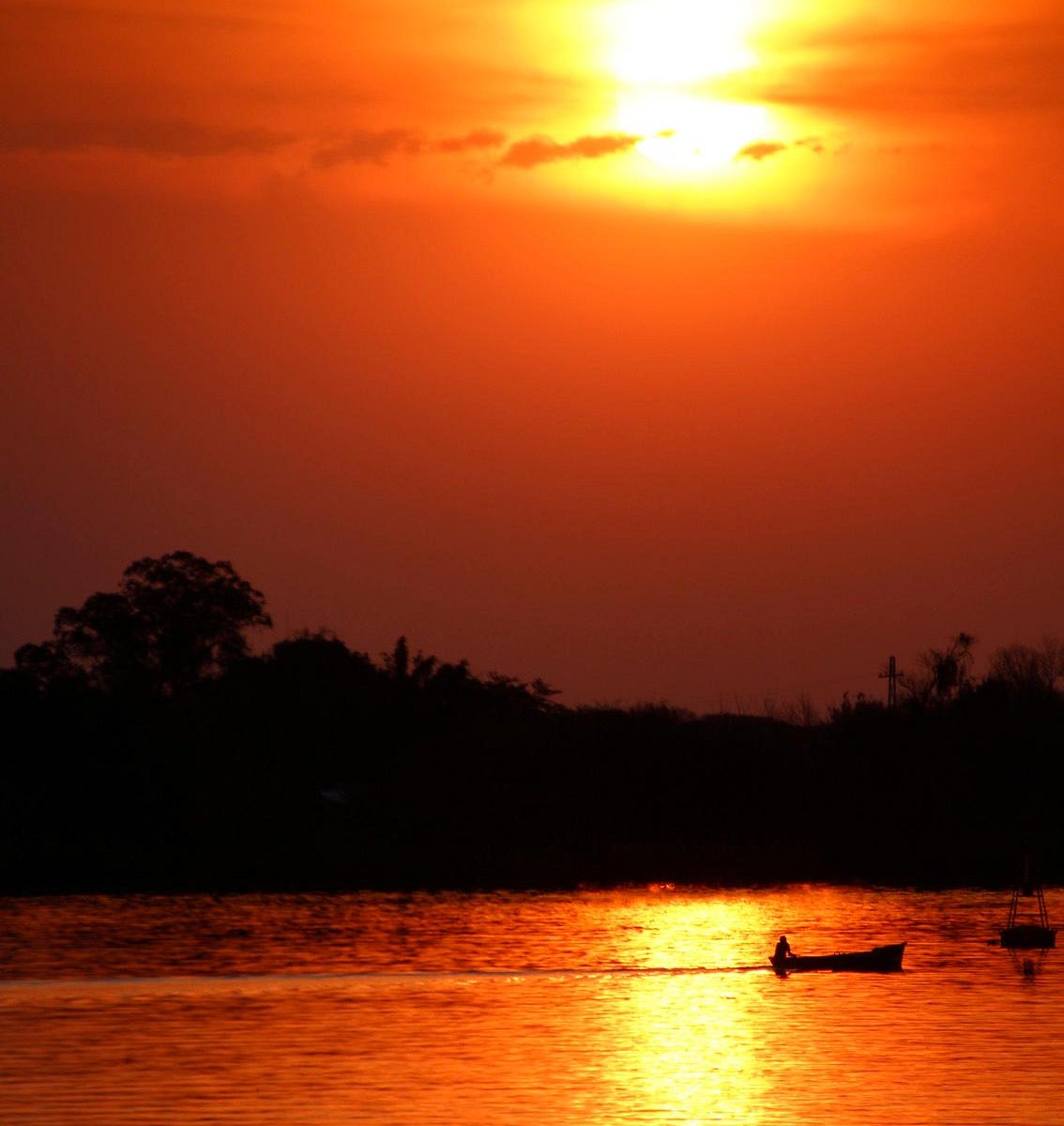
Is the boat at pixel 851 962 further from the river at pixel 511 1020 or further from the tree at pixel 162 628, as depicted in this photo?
the tree at pixel 162 628

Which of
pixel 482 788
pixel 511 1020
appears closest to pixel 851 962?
pixel 511 1020

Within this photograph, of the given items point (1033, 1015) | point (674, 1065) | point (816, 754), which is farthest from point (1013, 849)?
point (674, 1065)

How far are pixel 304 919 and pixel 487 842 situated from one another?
25259 millimetres

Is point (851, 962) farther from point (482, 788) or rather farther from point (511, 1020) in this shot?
point (482, 788)

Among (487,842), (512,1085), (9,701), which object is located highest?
(9,701)

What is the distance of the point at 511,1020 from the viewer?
1438 inches

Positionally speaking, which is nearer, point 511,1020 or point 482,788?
point 511,1020

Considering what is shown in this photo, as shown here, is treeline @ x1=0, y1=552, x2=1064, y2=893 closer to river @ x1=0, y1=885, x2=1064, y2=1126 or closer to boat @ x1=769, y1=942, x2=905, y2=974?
river @ x1=0, y1=885, x2=1064, y2=1126

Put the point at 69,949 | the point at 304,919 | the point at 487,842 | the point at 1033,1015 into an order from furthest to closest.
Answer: the point at 487,842 → the point at 304,919 → the point at 69,949 → the point at 1033,1015

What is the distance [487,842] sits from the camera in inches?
3278

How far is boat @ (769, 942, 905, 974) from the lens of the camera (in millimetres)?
43719

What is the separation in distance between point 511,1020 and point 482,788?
48260mm

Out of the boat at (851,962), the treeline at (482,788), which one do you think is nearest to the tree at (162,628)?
the treeline at (482,788)

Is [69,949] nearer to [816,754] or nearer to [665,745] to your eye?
[665,745]
